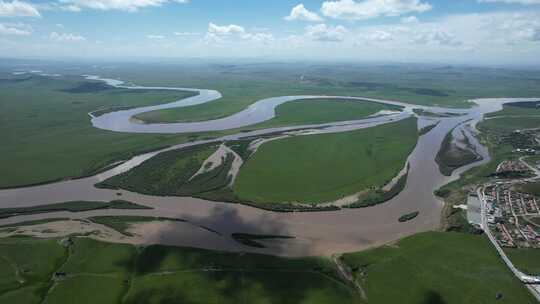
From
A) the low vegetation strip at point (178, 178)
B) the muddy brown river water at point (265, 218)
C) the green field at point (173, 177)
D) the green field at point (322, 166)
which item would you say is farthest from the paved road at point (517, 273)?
the green field at point (173, 177)

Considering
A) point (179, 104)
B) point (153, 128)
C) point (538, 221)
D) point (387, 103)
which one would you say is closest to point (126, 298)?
point (538, 221)

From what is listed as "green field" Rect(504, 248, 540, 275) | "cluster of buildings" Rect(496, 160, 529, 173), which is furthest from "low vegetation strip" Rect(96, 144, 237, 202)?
"cluster of buildings" Rect(496, 160, 529, 173)

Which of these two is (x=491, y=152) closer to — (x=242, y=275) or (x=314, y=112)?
(x=314, y=112)

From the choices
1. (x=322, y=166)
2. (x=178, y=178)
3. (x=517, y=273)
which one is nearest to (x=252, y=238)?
(x=178, y=178)

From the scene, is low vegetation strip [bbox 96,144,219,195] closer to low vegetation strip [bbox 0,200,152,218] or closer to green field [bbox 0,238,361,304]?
low vegetation strip [bbox 0,200,152,218]

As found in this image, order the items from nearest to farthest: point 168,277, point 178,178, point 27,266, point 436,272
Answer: point 168,277 < point 436,272 < point 27,266 < point 178,178

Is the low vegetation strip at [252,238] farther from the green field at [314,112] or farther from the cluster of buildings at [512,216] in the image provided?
the green field at [314,112]
